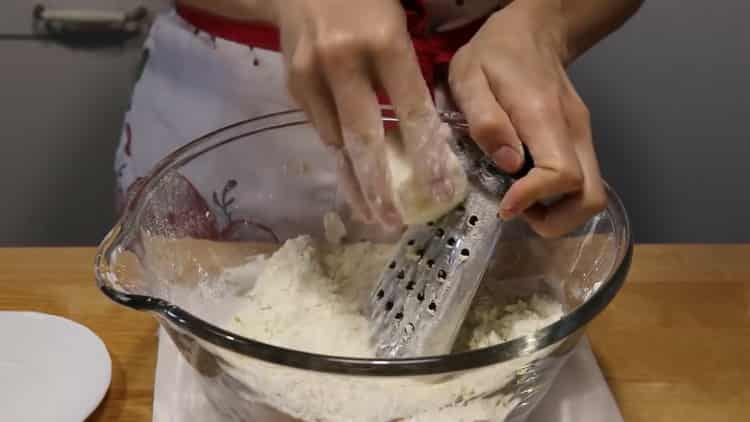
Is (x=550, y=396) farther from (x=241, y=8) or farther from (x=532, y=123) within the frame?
(x=241, y=8)

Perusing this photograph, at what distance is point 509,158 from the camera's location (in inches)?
19.9

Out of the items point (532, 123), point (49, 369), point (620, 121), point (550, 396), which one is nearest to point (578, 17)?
point (532, 123)

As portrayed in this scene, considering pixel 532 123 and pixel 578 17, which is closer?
pixel 532 123

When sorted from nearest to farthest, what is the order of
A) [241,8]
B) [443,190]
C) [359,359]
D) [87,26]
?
[359,359] → [443,190] → [241,8] → [87,26]

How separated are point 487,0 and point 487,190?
352 mm

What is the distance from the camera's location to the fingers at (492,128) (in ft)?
1.66

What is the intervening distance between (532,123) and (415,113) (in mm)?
76

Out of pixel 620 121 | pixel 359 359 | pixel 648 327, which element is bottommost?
pixel 620 121

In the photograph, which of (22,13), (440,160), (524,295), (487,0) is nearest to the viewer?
(440,160)

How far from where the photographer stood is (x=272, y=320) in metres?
0.59

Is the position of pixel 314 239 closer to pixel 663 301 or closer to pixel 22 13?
pixel 663 301

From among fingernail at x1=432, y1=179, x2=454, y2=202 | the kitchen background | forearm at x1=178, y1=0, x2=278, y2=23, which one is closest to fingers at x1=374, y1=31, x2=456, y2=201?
fingernail at x1=432, y1=179, x2=454, y2=202

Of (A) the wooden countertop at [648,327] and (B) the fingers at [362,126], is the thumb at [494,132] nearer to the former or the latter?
(B) the fingers at [362,126]

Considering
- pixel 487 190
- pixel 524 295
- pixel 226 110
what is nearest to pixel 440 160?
pixel 487 190
